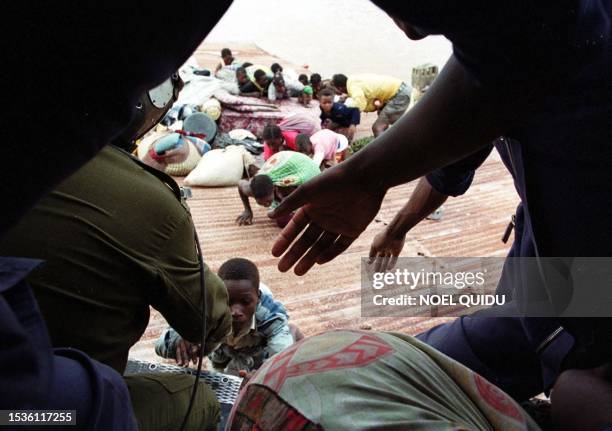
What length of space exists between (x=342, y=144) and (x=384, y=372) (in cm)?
482

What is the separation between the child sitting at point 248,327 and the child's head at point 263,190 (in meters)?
1.64

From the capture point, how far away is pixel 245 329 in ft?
7.28

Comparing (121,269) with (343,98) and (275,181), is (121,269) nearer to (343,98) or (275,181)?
(275,181)

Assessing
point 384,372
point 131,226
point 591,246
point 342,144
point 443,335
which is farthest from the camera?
point 342,144

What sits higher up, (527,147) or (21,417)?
(527,147)

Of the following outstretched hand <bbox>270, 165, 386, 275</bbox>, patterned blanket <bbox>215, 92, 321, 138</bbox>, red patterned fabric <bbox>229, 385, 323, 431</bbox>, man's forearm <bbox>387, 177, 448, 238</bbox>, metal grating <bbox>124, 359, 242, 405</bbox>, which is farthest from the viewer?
patterned blanket <bbox>215, 92, 321, 138</bbox>

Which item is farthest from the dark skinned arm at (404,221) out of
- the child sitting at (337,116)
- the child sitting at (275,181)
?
the child sitting at (337,116)

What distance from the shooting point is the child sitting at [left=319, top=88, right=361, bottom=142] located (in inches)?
258

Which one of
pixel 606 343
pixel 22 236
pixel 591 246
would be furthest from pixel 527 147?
pixel 22 236

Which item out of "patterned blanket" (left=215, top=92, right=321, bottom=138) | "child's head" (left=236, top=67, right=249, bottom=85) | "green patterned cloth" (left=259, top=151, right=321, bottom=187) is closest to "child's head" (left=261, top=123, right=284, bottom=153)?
"green patterned cloth" (left=259, top=151, right=321, bottom=187)

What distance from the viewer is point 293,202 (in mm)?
1135

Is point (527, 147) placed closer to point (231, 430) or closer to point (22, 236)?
point (231, 430)

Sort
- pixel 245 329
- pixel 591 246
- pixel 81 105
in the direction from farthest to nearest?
pixel 245 329 < pixel 591 246 < pixel 81 105

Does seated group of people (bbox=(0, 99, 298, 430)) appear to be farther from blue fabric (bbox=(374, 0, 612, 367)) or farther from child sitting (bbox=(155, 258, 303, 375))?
blue fabric (bbox=(374, 0, 612, 367))
